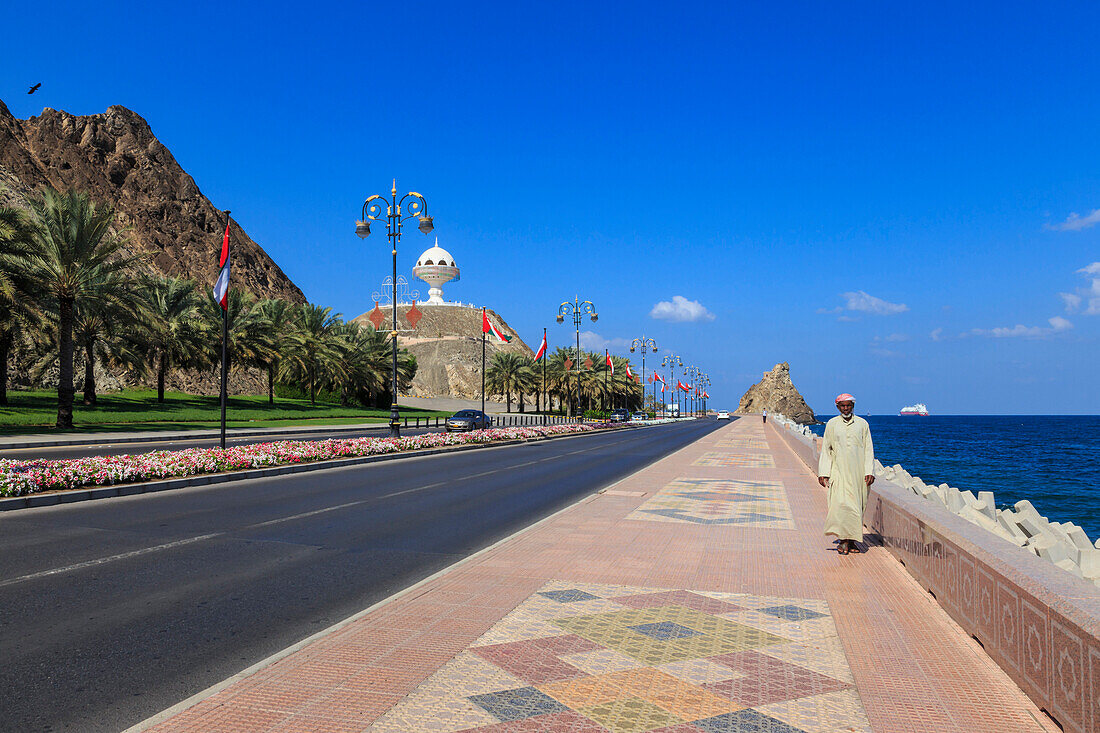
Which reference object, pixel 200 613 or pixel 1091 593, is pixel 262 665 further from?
pixel 1091 593

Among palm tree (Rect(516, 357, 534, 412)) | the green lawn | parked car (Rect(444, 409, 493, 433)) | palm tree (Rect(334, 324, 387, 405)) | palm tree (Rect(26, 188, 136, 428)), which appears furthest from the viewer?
palm tree (Rect(516, 357, 534, 412))

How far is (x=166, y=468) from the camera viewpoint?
575 inches

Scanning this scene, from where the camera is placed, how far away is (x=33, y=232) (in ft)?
96.2

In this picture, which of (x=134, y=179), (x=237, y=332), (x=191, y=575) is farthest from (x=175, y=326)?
(x=134, y=179)

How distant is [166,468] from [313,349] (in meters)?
44.7

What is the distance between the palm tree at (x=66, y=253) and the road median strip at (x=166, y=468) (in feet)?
56.3

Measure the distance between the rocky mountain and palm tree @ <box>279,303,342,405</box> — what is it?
33.2 m

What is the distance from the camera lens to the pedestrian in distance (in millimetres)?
8031

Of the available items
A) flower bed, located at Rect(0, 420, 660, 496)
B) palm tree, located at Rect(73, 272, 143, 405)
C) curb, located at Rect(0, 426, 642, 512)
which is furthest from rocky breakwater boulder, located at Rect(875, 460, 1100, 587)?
palm tree, located at Rect(73, 272, 143, 405)

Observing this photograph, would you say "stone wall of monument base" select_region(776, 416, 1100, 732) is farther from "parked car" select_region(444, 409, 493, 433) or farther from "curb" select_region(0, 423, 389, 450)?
"parked car" select_region(444, 409, 493, 433)

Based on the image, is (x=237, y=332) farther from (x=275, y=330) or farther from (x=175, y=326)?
(x=175, y=326)

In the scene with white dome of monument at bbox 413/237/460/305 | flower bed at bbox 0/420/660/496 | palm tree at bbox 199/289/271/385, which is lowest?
flower bed at bbox 0/420/660/496

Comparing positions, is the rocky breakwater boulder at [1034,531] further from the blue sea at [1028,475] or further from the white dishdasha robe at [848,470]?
the blue sea at [1028,475]

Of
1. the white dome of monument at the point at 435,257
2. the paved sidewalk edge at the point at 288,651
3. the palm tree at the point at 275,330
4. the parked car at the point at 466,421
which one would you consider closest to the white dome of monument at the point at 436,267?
the white dome of monument at the point at 435,257
